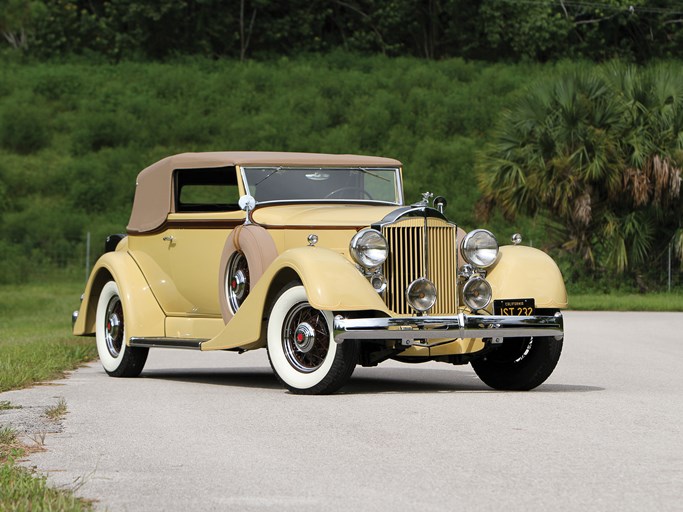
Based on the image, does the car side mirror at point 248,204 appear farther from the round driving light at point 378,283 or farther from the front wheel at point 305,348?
the round driving light at point 378,283

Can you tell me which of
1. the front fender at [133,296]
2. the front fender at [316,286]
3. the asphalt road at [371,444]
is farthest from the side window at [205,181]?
the asphalt road at [371,444]

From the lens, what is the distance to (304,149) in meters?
42.1

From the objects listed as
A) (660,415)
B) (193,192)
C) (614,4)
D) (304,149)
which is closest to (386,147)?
(304,149)

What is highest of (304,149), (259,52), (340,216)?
(259,52)

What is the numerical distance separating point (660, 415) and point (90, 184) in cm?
3277

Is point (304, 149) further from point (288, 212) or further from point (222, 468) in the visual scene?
point (222, 468)

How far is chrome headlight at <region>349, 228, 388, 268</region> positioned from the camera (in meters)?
10.5

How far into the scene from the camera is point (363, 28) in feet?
201

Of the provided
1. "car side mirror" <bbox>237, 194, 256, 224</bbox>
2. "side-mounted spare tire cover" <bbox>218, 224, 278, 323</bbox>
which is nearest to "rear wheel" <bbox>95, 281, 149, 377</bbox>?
"side-mounted spare tire cover" <bbox>218, 224, 278, 323</bbox>

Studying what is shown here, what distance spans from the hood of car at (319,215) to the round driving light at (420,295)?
733 millimetres

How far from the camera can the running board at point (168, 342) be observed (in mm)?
12039

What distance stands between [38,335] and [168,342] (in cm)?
708

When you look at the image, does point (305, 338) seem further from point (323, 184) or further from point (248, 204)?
point (323, 184)

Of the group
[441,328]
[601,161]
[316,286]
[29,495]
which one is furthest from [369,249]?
[601,161]
